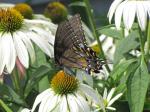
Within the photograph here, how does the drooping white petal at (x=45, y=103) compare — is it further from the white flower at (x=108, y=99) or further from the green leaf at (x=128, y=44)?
the green leaf at (x=128, y=44)

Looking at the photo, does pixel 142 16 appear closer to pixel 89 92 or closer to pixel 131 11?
pixel 131 11

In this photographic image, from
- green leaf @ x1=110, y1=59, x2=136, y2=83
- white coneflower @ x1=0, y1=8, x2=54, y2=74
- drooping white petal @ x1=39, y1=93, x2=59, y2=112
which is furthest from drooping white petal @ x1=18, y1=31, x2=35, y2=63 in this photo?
green leaf @ x1=110, y1=59, x2=136, y2=83

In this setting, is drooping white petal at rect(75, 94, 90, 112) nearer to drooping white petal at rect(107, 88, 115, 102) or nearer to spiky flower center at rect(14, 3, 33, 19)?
drooping white petal at rect(107, 88, 115, 102)

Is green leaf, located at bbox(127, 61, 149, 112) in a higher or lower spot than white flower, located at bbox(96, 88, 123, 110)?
higher

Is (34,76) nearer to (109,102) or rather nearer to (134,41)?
(109,102)

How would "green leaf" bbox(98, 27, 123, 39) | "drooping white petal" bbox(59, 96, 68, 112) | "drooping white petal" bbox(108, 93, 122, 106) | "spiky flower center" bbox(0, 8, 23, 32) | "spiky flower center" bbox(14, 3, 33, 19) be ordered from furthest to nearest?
"spiky flower center" bbox(14, 3, 33, 19), "green leaf" bbox(98, 27, 123, 39), "spiky flower center" bbox(0, 8, 23, 32), "drooping white petal" bbox(108, 93, 122, 106), "drooping white petal" bbox(59, 96, 68, 112)
